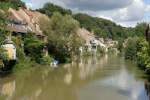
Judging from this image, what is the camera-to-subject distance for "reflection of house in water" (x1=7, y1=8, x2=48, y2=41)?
5995cm

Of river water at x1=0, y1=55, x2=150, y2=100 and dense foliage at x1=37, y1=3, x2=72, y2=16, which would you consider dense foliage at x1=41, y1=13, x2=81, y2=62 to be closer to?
river water at x1=0, y1=55, x2=150, y2=100

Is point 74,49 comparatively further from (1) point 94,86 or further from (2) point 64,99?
(2) point 64,99

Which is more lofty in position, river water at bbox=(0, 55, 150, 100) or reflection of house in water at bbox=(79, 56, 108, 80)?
reflection of house in water at bbox=(79, 56, 108, 80)

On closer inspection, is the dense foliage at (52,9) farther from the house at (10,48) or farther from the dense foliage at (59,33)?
the house at (10,48)

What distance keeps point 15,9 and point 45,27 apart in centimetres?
705

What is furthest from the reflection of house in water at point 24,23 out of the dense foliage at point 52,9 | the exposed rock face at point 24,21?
the dense foliage at point 52,9

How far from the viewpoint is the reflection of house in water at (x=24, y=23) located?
5995 cm

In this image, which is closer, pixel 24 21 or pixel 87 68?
pixel 87 68

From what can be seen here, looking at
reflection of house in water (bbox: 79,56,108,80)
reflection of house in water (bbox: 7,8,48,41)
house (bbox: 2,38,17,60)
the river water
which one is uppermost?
reflection of house in water (bbox: 7,8,48,41)

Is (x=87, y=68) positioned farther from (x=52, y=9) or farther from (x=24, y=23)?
(x=52, y=9)

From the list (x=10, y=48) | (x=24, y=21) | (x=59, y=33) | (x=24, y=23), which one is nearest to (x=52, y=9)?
A: (x=24, y=21)

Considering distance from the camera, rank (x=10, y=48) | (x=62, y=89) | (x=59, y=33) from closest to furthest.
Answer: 1. (x=62, y=89)
2. (x=10, y=48)
3. (x=59, y=33)

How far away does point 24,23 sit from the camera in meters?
66.0

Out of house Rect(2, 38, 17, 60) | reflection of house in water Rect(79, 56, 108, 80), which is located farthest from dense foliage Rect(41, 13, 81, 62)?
house Rect(2, 38, 17, 60)
